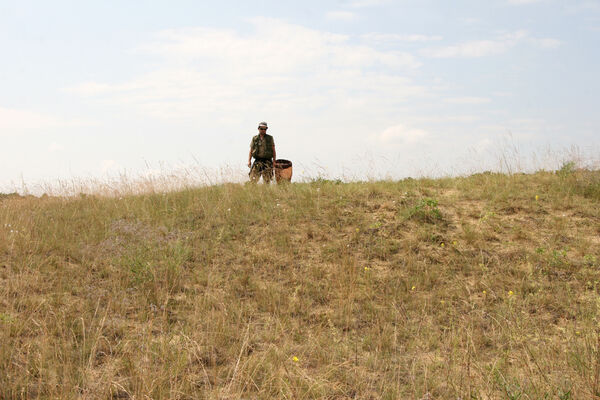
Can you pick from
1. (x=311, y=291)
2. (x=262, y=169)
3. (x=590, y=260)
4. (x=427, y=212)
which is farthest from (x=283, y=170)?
(x=590, y=260)

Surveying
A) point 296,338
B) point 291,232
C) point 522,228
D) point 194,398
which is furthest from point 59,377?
point 522,228

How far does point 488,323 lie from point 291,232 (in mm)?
3434

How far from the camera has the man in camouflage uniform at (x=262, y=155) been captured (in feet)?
37.1

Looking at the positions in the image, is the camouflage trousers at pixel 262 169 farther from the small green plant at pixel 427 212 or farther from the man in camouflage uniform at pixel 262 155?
the small green plant at pixel 427 212

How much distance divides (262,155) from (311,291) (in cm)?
550

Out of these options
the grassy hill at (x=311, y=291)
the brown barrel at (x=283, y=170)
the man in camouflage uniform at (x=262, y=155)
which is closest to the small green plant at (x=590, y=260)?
the grassy hill at (x=311, y=291)

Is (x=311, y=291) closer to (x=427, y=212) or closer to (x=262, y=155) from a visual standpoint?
(x=427, y=212)

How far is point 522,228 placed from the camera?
310 inches

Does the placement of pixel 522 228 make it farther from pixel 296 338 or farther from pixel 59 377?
pixel 59 377

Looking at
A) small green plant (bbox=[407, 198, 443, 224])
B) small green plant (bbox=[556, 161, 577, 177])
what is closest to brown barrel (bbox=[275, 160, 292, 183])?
small green plant (bbox=[407, 198, 443, 224])

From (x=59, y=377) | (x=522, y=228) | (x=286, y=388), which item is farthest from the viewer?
(x=522, y=228)

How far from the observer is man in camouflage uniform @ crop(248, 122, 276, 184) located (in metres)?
11.3

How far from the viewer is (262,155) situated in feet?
37.2

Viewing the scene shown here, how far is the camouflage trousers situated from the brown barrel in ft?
0.61
